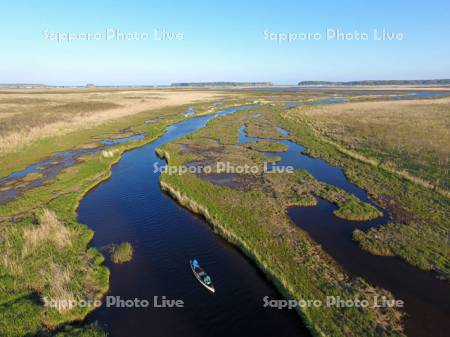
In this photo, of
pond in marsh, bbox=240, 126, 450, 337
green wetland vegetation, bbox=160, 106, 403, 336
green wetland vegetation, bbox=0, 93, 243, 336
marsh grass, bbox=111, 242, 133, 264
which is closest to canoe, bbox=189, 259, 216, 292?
green wetland vegetation, bbox=160, 106, 403, 336

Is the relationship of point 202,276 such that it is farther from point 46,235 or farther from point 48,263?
point 46,235

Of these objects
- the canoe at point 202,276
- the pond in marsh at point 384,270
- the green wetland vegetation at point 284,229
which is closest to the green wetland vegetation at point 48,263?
the canoe at point 202,276

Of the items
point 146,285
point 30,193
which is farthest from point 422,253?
point 30,193

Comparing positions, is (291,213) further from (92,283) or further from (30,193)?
(30,193)

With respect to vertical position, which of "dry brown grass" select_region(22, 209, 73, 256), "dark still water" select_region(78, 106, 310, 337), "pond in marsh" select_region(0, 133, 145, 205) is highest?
"pond in marsh" select_region(0, 133, 145, 205)

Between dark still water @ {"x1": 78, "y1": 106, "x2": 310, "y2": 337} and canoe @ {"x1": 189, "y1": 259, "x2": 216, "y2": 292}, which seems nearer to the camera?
dark still water @ {"x1": 78, "y1": 106, "x2": 310, "y2": 337}

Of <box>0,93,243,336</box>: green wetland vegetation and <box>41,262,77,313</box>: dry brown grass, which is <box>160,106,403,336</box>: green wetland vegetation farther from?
<box>41,262,77,313</box>: dry brown grass
